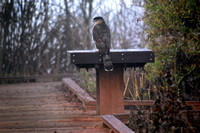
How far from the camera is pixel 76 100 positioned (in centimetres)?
576

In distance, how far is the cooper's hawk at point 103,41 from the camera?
3854 millimetres

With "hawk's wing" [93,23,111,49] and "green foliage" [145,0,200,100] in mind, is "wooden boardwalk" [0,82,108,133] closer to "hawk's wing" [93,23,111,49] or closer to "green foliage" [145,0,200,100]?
"hawk's wing" [93,23,111,49]

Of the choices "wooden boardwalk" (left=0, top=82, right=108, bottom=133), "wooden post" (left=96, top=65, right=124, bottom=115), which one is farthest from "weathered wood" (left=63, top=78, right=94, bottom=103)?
"wooden post" (left=96, top=65, right=124, bottom=115)

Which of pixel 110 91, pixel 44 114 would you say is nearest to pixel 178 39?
pixel 110 91

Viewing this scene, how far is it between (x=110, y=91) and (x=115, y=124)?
3.25ft

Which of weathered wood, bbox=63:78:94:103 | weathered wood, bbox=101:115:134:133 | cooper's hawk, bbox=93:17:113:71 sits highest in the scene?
cooper's hawk, bbox=93:17:113:71

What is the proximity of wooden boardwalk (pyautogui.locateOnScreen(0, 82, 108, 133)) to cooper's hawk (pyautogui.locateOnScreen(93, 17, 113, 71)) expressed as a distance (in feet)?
2.48

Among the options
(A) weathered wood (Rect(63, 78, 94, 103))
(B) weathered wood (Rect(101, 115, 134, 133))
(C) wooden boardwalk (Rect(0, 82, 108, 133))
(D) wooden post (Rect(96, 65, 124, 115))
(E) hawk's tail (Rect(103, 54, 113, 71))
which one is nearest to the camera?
(B) weathered wood (Rect(101, 115, 134, 133))

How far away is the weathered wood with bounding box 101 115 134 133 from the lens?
3035 millimetres

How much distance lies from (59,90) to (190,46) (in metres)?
3.85

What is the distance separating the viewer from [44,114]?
4.59 meters

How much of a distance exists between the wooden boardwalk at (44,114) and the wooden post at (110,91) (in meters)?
0.20

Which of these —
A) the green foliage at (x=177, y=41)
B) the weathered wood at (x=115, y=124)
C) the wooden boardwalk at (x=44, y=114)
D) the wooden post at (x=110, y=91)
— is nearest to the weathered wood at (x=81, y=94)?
the wooden boardwalk at (x=44, y=114)

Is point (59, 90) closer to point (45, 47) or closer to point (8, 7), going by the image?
point (45, 47)
